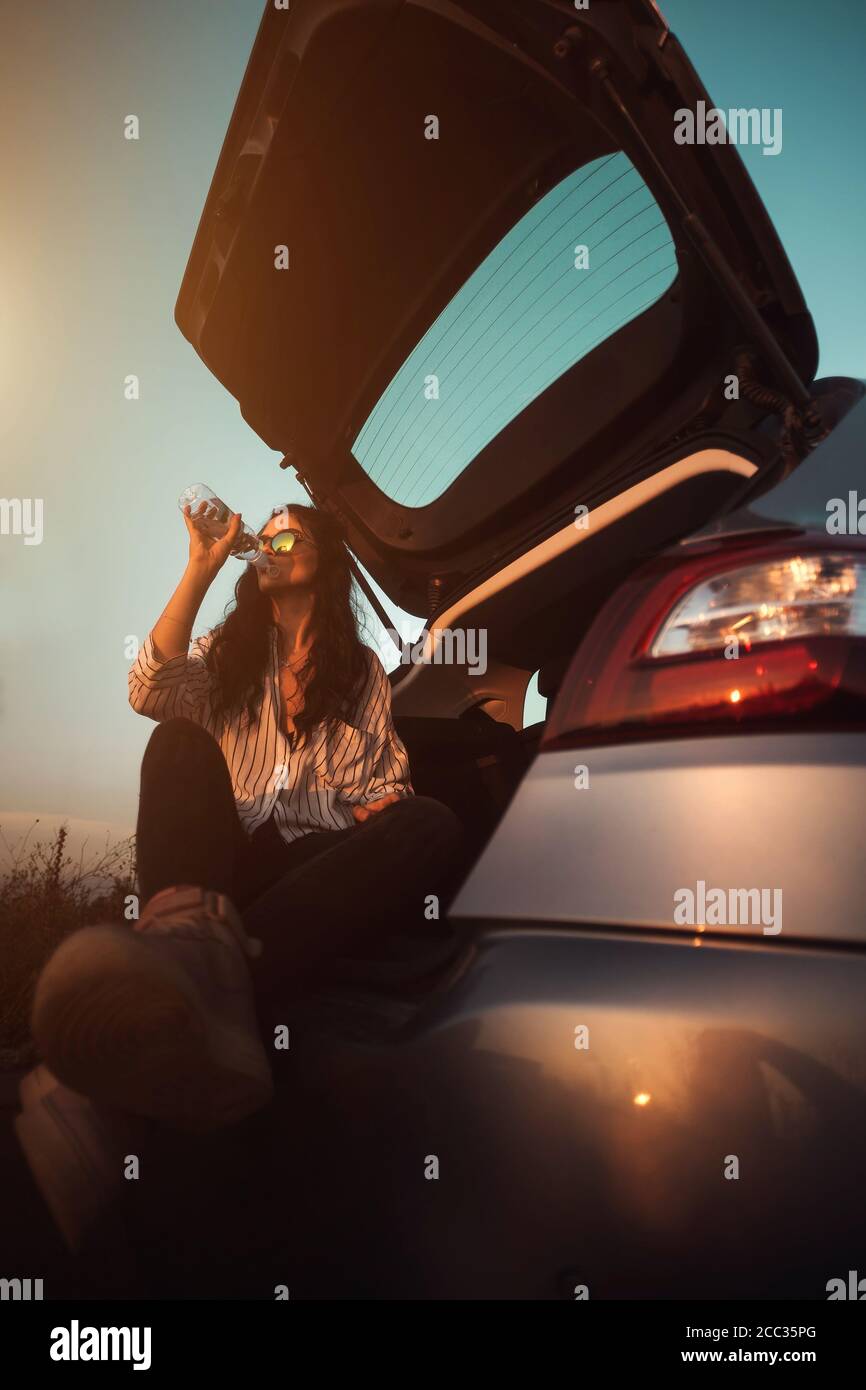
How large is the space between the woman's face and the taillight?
5.08 feet

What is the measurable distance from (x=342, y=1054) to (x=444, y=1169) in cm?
19

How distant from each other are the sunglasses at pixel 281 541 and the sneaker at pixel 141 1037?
157 cm

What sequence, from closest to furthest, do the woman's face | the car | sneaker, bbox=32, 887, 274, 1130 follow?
the car → sneaker, bbox=32, 887, 274, 1130 → the woman's face

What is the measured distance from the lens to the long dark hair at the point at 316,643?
2.11 m

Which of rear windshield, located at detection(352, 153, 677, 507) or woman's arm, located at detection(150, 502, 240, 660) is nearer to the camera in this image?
rear windshield, located at detection(352, 153, 677, 507)

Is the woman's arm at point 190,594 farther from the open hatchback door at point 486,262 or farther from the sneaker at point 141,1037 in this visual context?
the sneaker at point 141,1037

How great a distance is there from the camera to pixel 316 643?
2.28 meters

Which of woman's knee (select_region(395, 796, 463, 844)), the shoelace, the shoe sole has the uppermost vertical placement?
woman's knee (select_region(395, 796, 463, 844))

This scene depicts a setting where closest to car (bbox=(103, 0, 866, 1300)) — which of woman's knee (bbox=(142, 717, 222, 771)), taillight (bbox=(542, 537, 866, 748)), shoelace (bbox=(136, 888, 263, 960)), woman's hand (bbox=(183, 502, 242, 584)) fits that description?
taillight (bbox=(542, 537, 866, 748))

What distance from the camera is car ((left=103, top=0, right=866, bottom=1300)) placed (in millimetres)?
703

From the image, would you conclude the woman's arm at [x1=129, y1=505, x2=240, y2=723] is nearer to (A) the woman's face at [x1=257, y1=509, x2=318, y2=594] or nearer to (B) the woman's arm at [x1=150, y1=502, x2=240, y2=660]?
(B) the woman's arm at [x1=150, y1=502, x2=240, y2=660]

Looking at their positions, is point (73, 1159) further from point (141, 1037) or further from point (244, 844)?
point (244, 844)

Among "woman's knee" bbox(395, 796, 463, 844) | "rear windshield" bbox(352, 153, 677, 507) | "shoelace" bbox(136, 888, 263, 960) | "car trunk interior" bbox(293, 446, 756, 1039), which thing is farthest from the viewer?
"rear windshield" bbox(352, 153, 677, 507)
